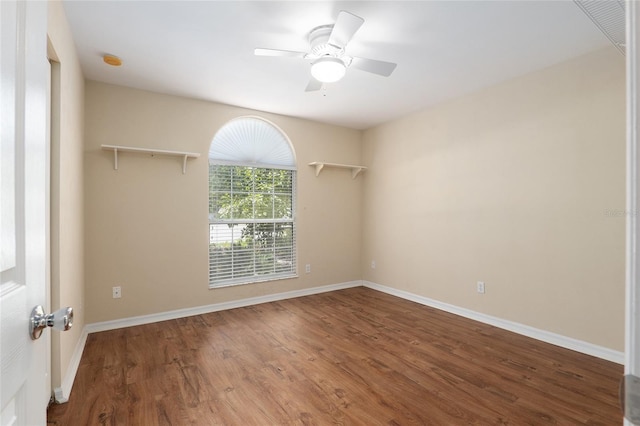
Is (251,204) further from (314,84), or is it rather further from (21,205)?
(21,205)

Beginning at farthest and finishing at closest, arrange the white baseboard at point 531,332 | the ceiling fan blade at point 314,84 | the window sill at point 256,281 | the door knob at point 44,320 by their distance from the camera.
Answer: the window sill at point 256,281 → the ceiling fan blade at point 314,84 → the white baseboard at point 531,332 → the door knob at point 44,320

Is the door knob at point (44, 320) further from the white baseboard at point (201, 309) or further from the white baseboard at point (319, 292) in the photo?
the white baseboard at point (201, 309)

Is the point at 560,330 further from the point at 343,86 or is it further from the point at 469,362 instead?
the point at 343,86

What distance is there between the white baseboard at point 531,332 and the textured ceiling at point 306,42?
2560 mm

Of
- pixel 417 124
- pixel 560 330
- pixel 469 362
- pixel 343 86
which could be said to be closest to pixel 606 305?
pixel 560 330

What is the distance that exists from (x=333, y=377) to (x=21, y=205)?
218 cm

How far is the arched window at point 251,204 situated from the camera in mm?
3883

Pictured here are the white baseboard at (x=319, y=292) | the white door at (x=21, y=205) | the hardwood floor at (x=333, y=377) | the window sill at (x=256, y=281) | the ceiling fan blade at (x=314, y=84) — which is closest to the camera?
the white door at (x=21, y=205)

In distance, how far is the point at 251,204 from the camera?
13.5ft

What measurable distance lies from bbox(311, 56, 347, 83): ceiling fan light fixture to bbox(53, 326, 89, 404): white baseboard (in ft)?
9.35

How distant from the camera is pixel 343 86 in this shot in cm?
336

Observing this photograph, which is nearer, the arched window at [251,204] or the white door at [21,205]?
the white door at [21,205]

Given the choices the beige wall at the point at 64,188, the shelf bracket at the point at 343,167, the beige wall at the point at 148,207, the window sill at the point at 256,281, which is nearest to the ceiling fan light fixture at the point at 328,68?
the beige wall at the point at 64,188

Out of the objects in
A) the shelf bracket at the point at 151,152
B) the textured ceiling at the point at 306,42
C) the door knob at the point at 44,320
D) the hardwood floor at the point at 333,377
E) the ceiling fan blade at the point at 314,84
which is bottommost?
the hardwood floor at the point at 333,377
